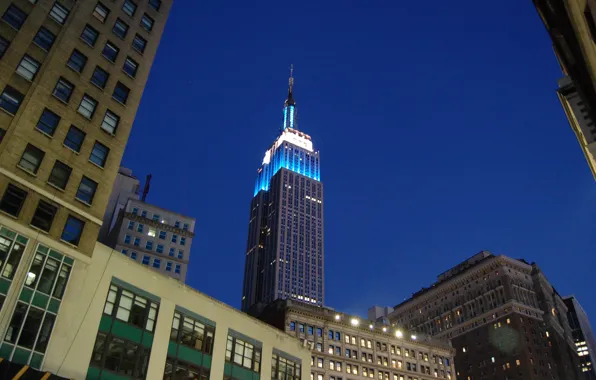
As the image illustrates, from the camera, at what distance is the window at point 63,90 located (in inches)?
1719

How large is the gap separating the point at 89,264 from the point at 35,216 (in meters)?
5.39

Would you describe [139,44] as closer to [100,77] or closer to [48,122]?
[100,77]

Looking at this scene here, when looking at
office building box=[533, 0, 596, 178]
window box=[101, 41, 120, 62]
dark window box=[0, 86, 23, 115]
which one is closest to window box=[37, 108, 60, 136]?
dark window box=[0, 86, 23, 115]

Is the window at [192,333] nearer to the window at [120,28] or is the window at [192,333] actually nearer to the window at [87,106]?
the window at [87,106]

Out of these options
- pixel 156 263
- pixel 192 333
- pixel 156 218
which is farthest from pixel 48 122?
pixel 156 218

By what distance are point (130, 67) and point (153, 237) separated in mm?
60527

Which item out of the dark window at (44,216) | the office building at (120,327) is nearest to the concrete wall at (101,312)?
the office building at (120,327)

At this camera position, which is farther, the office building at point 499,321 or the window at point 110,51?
the office building at point 499,321

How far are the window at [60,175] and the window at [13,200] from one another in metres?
2.71

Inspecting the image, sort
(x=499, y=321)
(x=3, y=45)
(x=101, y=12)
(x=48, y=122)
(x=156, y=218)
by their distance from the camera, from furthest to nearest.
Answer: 1. (x=499, y=321)
2. (x=156, y=218)
3. (x=101, y=12)
4. (x=48, y=122)
5. (x=3, y=45)

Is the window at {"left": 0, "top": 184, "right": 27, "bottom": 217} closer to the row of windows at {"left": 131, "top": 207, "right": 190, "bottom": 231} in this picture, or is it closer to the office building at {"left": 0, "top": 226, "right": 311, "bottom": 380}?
the office building at {"left": 0, "top": 226, "right": 311, "bottom": 380}

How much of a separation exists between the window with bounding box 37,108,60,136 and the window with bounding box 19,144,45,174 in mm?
1842

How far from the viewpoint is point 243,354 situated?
52.5 m

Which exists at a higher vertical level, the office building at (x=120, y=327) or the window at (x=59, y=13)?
the window at (x=59, y=13)
